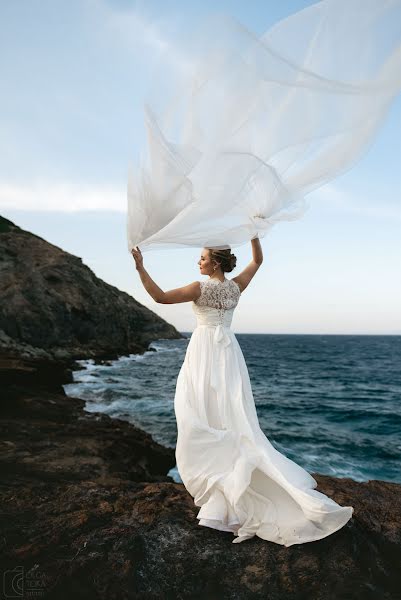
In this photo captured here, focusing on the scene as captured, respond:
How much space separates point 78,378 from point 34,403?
11973 millimetres

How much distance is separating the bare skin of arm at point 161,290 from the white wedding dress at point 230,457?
116 mm

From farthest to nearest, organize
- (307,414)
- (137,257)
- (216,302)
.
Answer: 1. (307,414)
2. (216,302)
3. (137,257)

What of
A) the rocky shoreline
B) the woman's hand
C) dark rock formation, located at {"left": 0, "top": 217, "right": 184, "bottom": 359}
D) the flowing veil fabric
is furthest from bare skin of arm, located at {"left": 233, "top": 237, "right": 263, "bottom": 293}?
dark rock formation, located at {"left": 0, "top": 217, "right": 184, "bottom": 359}

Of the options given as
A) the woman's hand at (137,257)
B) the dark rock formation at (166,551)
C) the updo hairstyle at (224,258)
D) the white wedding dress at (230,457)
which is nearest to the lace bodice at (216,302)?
the white wedding dress at (230,457)

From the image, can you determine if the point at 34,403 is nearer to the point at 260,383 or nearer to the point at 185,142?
the point at 185,142

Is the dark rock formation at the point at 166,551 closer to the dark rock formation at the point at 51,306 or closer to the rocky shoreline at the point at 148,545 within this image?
the rocky shoreline at the point at 148,545

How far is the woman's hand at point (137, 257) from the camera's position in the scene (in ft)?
10.5

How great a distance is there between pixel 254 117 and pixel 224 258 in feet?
3.80

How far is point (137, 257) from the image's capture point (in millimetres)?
3193

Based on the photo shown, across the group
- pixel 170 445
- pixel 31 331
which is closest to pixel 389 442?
pixel 170 445

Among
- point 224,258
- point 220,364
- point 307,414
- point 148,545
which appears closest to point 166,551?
point 148,545

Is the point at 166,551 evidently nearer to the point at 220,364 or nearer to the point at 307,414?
the point at 220,364

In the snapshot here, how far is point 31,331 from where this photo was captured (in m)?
29.8

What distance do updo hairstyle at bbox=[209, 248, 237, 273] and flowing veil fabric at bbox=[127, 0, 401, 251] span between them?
0.23 metres
